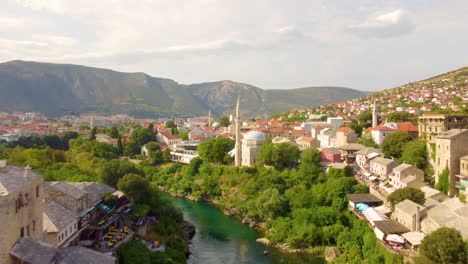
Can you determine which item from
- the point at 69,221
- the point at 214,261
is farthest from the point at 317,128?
the point at 69,221

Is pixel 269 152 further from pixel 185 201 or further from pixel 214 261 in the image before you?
pixel 214 261

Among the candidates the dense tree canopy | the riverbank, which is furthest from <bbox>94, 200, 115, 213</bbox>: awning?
the dense tree canopy

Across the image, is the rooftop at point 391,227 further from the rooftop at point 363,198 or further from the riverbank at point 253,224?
the rooftop at point 363,198

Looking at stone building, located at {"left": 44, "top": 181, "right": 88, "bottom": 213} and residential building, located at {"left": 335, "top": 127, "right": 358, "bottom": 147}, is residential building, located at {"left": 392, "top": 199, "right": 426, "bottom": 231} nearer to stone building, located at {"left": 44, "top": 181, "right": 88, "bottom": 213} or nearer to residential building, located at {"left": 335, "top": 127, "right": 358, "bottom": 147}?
stone building, located at {"left": 44, "top": 181, "right": 88, "bottom": 213}

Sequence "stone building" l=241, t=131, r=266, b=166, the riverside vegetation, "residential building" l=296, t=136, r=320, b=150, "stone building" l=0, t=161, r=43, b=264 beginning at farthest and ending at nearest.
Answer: "residential building" l=296, t=136, r=320, b=150, "stone building" l=241, t=131, r=266, b=166, the riverside vegetation, "stone building" l=0, t=161, r=43, b=264

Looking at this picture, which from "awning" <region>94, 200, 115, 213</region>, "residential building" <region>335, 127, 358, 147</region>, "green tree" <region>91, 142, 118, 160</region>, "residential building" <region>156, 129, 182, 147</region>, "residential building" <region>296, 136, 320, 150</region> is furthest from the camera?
"residential building" <region>156, 129, 182, 147</region>

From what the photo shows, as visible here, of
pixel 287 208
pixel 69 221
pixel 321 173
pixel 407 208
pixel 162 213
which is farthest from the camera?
pixel 321 173

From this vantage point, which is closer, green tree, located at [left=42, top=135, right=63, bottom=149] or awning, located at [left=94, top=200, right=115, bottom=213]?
awning, located at [left=94, top=200, right=115, bottom=213]
